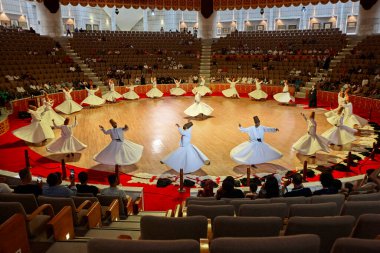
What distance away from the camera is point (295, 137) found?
1061 centimetres

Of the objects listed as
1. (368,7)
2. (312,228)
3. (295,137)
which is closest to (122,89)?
(295,137)

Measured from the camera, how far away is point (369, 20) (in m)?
21.7

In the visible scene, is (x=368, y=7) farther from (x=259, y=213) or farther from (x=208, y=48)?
(x=259, y=213)

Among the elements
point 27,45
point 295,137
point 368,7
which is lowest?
point 295,137

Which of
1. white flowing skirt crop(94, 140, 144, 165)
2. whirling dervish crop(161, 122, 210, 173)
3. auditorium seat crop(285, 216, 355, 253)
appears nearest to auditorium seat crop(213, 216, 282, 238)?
auditorium seat crop(285, 216, 355, 253)

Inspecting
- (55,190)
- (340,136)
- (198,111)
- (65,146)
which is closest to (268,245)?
(55,190)

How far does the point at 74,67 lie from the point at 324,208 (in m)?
18.9

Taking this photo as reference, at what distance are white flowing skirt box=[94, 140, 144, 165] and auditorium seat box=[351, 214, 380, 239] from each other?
5.71m

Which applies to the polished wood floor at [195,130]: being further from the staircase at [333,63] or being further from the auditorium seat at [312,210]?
the auditorium seat at [312,210]

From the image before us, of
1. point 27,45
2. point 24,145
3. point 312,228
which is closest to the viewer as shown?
point 312,228

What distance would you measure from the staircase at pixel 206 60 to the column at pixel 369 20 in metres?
10.6

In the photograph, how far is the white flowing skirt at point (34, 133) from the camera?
970 centimetres

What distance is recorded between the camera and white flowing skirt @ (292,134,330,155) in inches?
333

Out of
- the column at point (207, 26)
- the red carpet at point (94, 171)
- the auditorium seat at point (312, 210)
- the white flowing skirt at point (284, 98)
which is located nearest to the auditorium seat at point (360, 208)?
the auditorium seat at point (312, 210)
